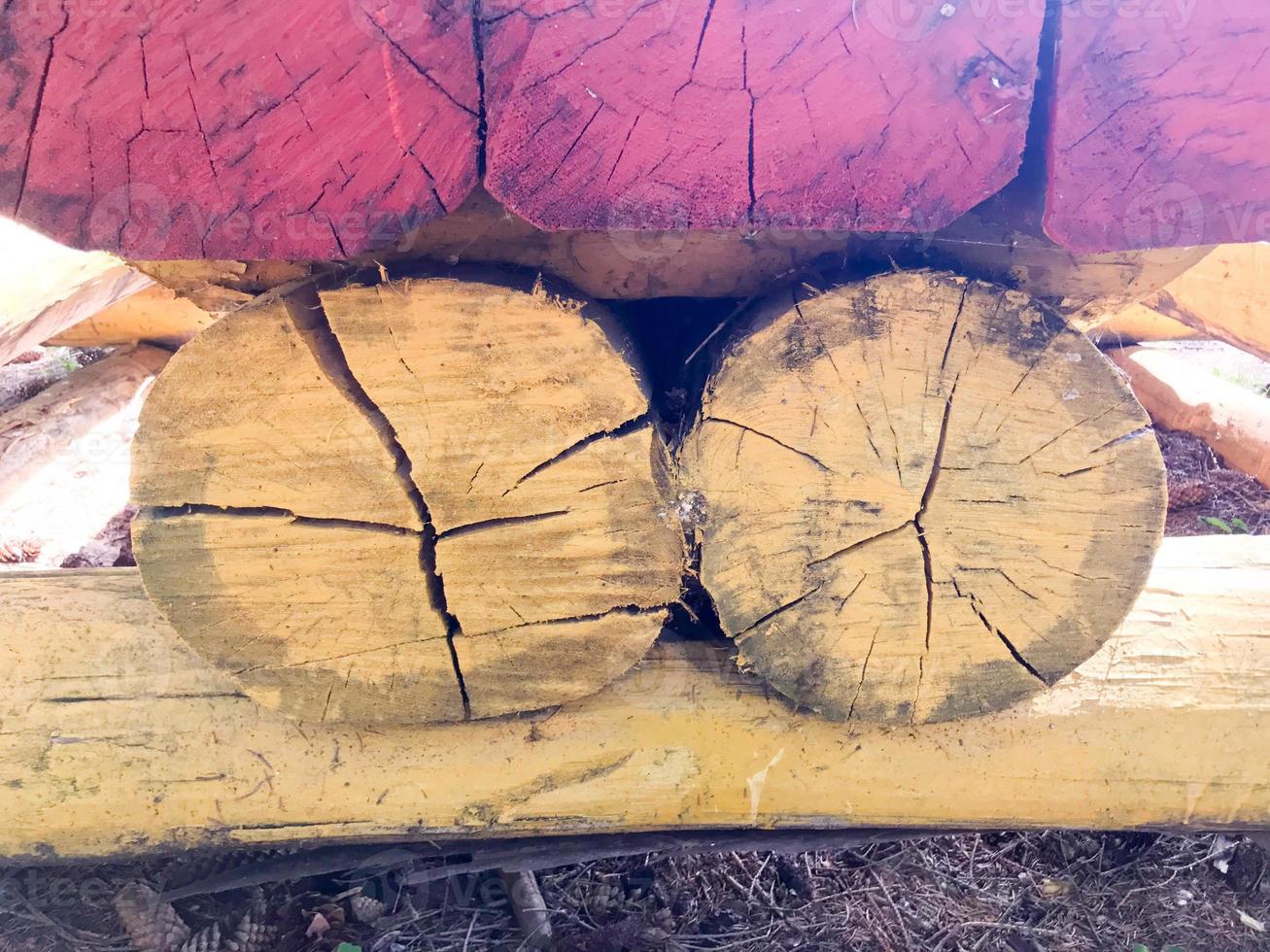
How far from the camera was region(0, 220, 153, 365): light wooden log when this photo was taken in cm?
179

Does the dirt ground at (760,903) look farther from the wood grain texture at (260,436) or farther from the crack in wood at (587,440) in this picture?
the crack in wood at (587,440)

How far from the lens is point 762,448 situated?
4.95ft

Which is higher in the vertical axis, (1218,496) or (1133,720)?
(1133,720)

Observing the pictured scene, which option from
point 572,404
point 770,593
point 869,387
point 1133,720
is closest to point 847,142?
point 869,387

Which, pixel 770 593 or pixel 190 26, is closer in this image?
pixel 190 26

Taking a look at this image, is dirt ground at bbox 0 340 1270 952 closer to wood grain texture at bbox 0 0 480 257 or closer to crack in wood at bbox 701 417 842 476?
crack in wood at bbox 701 417 842 476

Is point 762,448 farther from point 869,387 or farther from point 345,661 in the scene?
point 345,661

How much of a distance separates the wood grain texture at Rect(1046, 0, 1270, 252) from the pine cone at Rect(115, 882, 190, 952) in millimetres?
2500

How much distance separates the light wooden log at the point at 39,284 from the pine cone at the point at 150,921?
1.47 metres

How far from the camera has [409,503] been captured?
1499 millimetres

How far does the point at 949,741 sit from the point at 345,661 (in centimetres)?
130

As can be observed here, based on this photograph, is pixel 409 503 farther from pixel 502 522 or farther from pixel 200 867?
pixel 200 867

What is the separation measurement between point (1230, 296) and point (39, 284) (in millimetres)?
3572

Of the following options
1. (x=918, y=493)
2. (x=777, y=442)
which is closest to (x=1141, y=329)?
(x=918, y=493)
